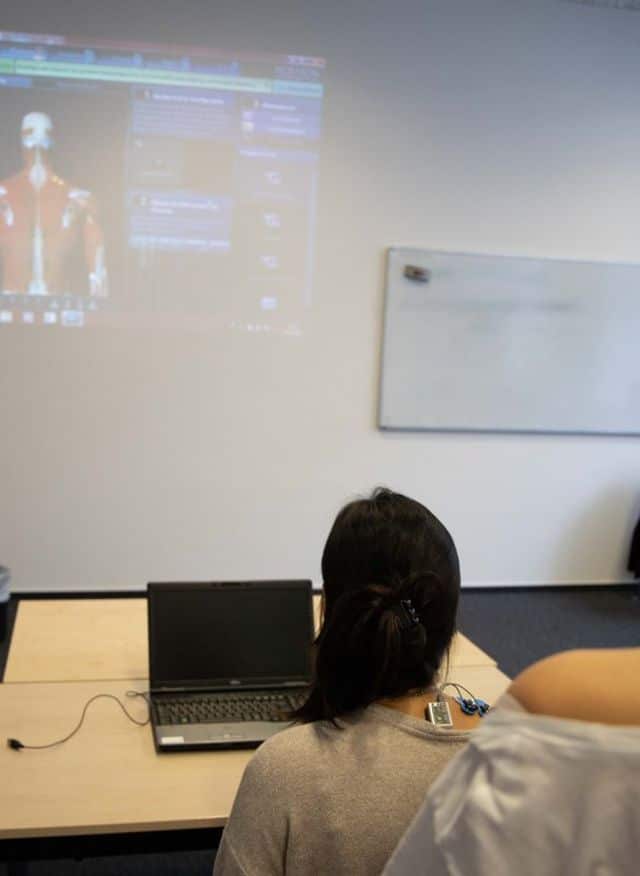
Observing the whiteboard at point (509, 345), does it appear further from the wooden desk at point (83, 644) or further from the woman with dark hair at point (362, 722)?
the woman with dark hair at point (362, 722)

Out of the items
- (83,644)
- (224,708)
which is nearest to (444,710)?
(224,708)

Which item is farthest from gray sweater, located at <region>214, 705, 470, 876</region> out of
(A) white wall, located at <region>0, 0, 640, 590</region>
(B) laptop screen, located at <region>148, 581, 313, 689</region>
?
(A) white wall, located at <region>0, 0, 640, 590</region>

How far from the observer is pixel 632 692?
48 centimetres

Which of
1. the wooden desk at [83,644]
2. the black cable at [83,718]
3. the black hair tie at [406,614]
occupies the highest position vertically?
the black hair tie at [406,614]

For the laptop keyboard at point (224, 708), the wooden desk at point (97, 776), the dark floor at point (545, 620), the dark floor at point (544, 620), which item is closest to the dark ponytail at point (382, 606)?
the wooden desk at point (97, 776)

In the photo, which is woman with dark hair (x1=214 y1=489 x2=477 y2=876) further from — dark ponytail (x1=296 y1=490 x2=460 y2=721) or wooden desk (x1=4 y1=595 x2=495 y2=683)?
wooden desk (x1=4 y1=595 x2=495 y2=683)

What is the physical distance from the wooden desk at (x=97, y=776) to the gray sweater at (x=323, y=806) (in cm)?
24

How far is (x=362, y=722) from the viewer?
1062 mm

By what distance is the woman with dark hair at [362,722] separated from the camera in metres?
1.00

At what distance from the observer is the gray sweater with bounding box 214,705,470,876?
999mm

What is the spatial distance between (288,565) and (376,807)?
3.10 metres

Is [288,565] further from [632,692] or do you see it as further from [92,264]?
[632,692]

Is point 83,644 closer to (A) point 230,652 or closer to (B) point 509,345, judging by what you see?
(A) point 230,652

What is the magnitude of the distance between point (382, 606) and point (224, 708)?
624 millimetres
